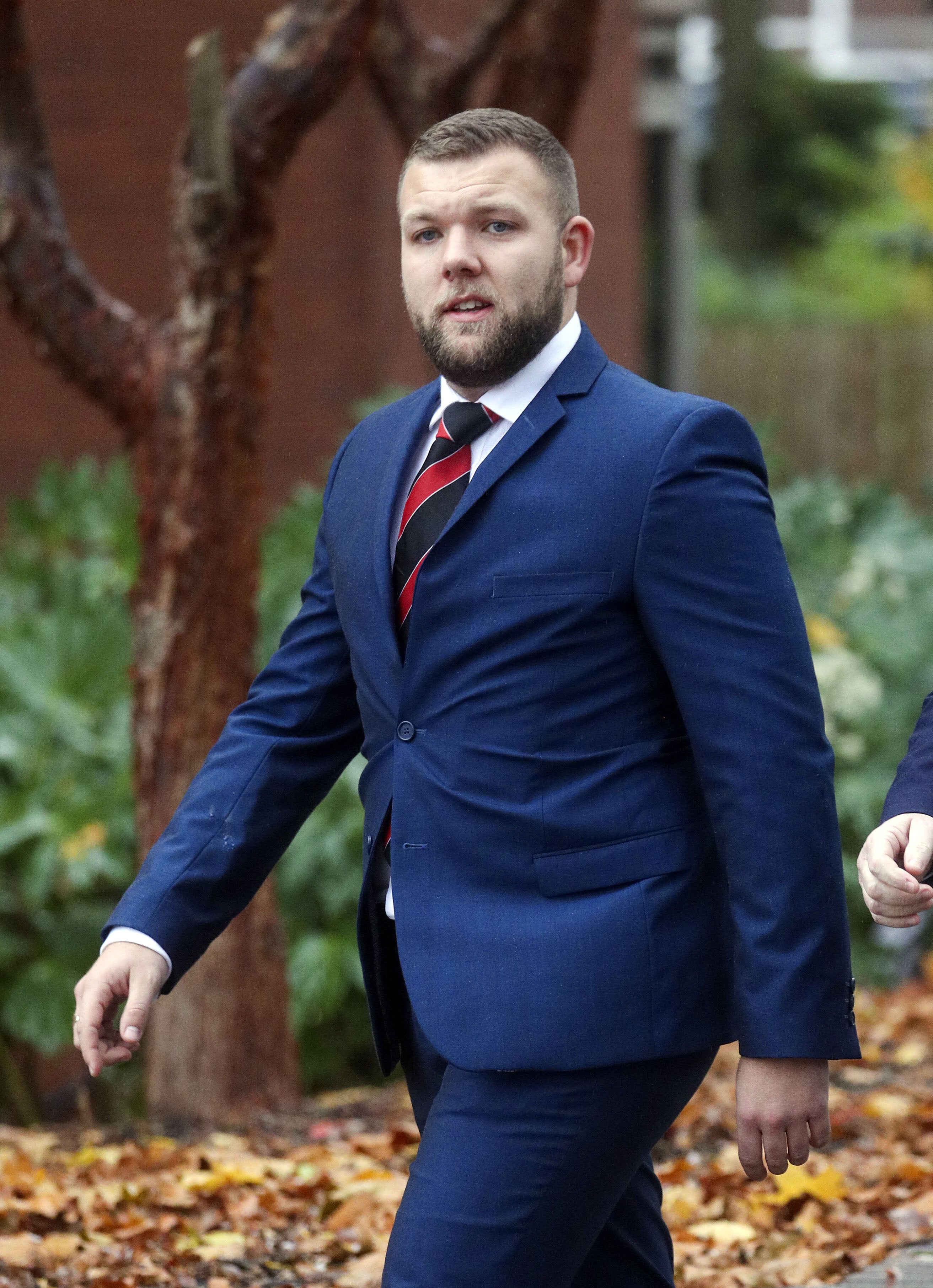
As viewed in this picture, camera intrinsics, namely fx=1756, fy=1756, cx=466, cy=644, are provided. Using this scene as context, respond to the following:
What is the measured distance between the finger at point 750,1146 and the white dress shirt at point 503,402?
0.58m

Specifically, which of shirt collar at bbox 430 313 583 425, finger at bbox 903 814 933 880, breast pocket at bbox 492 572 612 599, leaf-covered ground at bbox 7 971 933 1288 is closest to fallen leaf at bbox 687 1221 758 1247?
leaf-covered ground at bbox 7 971 933 1288

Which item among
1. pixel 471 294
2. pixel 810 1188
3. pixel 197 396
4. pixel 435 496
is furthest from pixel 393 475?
pixel 197 396

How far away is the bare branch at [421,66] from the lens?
599cm

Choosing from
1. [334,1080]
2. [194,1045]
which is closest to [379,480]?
[194,1045]

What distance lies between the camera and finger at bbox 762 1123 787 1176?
2350mm

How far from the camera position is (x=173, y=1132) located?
5250mm

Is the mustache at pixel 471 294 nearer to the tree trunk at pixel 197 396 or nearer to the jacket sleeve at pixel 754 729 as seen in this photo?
the jacket sleeve at pixel 754 729

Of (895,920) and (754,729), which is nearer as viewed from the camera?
(895,920)

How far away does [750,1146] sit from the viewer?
7.73 feet

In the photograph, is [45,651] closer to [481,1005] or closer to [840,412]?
[481,1005]

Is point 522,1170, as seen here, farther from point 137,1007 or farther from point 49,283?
point 49,283

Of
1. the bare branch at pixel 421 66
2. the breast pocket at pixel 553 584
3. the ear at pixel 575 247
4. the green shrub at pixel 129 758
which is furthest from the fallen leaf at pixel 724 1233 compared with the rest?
the bare branch at pixel 421 66

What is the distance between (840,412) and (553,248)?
14852mm

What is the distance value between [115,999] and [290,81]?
3.18 m
